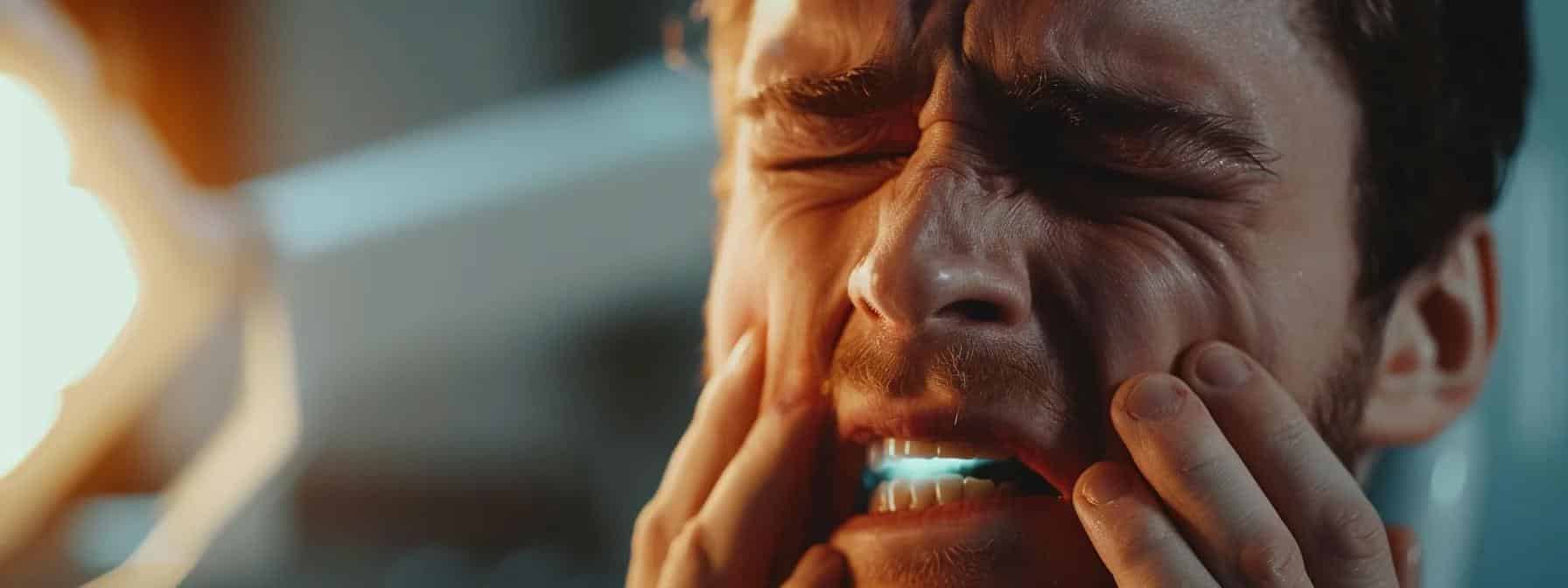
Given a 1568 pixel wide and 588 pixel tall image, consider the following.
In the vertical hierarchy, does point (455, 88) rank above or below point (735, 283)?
above

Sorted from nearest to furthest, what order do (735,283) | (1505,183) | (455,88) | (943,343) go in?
(943,343) → (735,283) → (1505,183) → (455,88)

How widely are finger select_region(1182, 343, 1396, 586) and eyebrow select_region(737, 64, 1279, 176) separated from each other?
153 mm

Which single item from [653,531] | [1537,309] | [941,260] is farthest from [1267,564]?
[1537,309]

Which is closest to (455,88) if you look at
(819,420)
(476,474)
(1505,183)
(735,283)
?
(476,474)

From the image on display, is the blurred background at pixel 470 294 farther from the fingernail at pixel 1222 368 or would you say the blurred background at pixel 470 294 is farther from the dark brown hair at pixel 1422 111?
the fingernail at pixel 1222 368

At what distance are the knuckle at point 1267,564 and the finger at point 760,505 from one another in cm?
29

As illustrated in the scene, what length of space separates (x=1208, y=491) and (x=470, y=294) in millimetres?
1173

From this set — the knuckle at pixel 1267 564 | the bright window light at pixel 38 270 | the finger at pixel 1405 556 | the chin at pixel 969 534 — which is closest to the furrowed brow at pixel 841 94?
the chin at pixel 969 534

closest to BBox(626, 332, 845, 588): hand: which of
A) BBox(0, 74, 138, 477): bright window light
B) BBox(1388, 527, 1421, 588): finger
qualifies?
BBox(1388, 527, 1421, 588): finger

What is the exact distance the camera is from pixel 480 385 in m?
1.72

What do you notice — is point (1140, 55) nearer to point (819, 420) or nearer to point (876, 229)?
point (876, 229)

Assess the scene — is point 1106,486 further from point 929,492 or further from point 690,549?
point 690,549

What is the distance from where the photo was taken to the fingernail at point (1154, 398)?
2.63ft

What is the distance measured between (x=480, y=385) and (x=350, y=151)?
352mm
